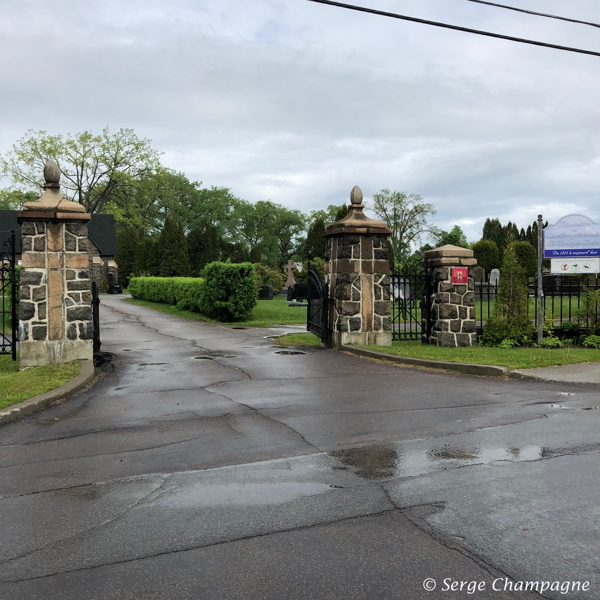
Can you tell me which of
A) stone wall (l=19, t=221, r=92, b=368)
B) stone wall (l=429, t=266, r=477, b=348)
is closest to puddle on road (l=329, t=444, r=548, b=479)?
stone wall (l=19, t=221, r=92, b=368)

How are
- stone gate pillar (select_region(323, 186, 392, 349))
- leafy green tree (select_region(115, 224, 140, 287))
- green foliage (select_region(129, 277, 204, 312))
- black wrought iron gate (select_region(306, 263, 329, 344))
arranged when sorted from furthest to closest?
leafy green tree (select_region(115, 224, 140, 287))
green foliage (select_region(129, 277, 204, 312))
black wrought iron gate (select_region(306, 263, 329, 344))
stone gate pillar (select_region(323, 186, 392, 349))

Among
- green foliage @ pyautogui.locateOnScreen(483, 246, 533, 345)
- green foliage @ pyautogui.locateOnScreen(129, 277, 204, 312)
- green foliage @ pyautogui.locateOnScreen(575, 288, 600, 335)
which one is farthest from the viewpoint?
green foliage @ pyautogui.locateOnScreen(129, 277, 204, 312)

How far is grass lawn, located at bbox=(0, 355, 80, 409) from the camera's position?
7.46m

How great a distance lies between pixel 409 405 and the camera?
7.32m

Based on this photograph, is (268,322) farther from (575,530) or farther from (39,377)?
(575,530)

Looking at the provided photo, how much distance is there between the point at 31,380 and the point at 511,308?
9838 mm

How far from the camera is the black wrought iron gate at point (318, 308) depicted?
43.2 ft

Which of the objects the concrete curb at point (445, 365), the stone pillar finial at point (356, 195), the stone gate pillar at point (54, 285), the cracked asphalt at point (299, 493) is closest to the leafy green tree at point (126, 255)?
the stone pillar finial at point (356, 195)

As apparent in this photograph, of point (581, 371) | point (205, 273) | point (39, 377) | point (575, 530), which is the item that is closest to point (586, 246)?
point (581, 371)

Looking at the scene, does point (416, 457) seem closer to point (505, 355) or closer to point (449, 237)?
point (505, 355)

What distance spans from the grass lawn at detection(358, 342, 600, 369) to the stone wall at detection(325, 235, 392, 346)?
645 millimetres

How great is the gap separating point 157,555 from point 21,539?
931mm

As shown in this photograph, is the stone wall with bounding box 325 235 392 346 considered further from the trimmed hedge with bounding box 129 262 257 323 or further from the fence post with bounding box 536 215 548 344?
the trimmed hedge with bounding box 129 262 257 323

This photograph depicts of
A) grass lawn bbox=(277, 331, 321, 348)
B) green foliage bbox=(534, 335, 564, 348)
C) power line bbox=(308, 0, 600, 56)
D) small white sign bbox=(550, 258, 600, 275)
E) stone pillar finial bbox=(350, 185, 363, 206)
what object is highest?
power line bbox=(308, 0, 600, 56)
